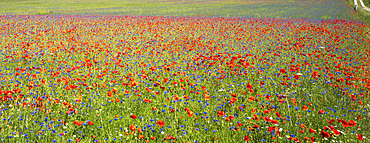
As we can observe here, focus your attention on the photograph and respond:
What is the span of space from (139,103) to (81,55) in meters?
5.32

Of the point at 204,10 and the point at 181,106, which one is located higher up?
the point at 204,10

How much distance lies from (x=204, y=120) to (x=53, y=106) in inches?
120

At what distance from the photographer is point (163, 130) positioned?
12.7ft

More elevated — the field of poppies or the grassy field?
the grassy field

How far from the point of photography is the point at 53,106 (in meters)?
4.60

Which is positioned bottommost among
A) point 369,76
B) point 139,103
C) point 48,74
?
point 369,76

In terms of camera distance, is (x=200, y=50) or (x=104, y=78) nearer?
(x=104, y=78)

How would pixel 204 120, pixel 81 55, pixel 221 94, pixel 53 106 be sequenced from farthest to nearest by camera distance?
pixel 81 55 < pixel 221 94 < pixel 53 106 < pixel 204 120

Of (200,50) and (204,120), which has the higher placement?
(200,50)

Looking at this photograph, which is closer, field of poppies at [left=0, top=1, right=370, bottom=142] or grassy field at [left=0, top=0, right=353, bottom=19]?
field of poppies at [left=0, top=1, right=370, bottom=142]

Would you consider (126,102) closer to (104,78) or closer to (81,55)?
(104,78)

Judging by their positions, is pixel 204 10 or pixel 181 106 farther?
pixel 204 10

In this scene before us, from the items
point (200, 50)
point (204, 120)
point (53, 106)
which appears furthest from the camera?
point (200, 50)

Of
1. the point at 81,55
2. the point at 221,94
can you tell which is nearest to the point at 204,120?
the point at 221,94
